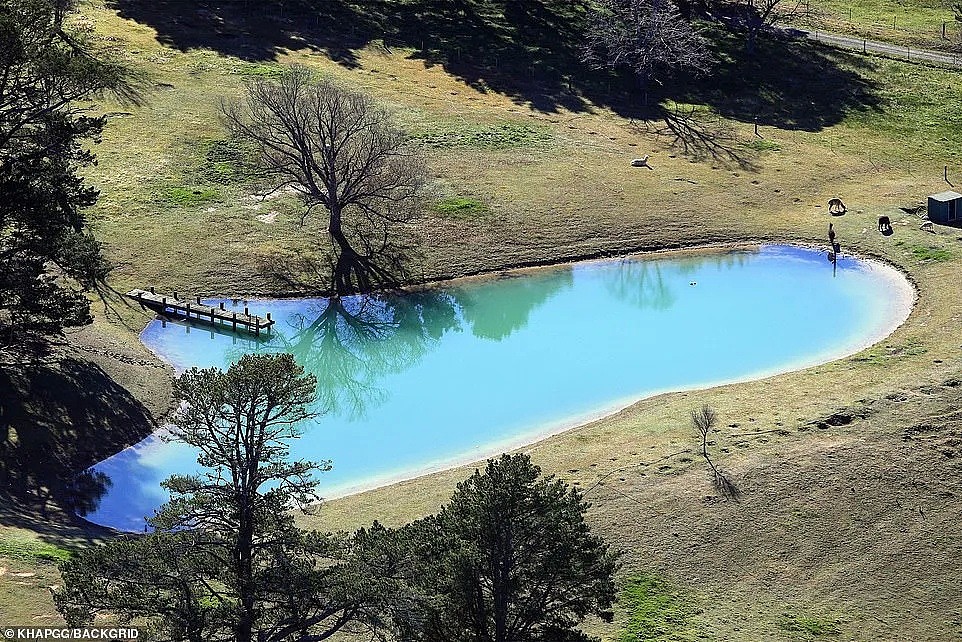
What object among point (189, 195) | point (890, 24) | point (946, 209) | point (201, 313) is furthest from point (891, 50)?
point (201, 313)

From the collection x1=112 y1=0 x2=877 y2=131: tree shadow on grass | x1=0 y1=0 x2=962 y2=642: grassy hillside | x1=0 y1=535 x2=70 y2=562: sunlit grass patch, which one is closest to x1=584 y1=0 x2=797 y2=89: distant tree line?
x1=112 y1=0 x2=877 y2=131: tree shadow on grass

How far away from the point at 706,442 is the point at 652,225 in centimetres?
2685

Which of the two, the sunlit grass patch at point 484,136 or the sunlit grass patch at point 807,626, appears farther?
the sunlit grass patch at point 484,136

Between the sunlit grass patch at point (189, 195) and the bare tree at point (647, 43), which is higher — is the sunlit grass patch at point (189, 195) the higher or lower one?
the lower one

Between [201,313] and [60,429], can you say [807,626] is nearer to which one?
[60,429]

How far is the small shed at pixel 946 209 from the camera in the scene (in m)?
69.4

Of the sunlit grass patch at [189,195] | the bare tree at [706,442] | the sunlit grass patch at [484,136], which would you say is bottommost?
the bare tree at [706,442]

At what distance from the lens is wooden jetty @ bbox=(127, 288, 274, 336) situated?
60938mm

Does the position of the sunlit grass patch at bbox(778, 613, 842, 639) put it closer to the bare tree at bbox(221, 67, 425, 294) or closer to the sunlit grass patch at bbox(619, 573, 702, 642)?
the sunlit grass patch at bbox(619, 573, 702, 642)

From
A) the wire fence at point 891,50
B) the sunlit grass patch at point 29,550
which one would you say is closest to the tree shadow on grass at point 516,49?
the wire fence at point 891,50

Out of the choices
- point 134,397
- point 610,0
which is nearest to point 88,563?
point 134,397

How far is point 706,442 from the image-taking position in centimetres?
4594

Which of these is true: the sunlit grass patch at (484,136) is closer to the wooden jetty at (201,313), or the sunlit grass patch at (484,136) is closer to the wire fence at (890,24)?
the wooden jetty at (201,313)

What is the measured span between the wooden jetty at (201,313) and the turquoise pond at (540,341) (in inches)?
31.1
